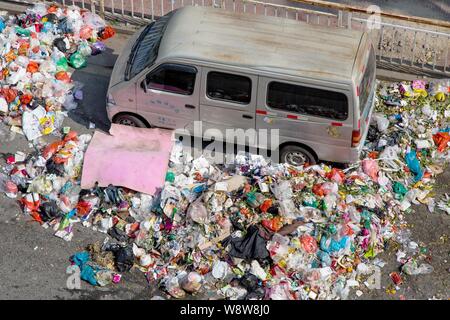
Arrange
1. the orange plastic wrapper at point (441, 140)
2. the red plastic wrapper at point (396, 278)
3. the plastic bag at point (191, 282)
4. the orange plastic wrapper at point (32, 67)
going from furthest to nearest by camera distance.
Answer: the orange plastic wrapper at point (32, 67)
the orange plastic wrapper at point (441, 140)
the red plastic wrapper at point (396, 278)
the plastic bag at point (191, 282)

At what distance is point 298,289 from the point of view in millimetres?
9375

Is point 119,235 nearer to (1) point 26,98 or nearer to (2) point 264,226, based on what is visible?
(2) point 264,226

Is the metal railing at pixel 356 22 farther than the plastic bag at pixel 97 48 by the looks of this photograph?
No

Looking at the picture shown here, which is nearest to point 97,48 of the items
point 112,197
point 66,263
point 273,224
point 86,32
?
point 86,32

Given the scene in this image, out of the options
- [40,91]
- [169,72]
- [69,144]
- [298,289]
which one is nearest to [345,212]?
[298,289]

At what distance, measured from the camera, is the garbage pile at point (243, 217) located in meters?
9.46

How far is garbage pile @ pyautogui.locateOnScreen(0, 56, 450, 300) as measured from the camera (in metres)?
9.46

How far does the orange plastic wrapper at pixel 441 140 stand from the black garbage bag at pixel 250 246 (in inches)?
140

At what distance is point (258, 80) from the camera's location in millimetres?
10039

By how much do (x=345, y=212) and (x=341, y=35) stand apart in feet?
8.56

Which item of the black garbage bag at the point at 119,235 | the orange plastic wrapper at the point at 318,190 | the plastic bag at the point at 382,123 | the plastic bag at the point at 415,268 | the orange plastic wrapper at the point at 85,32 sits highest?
the orange plastic wrapper at the point at 85,32

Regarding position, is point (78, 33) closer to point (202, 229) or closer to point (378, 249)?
point (202, 229)

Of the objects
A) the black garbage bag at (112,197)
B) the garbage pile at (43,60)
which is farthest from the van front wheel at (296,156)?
the garbage pile at (43,60)

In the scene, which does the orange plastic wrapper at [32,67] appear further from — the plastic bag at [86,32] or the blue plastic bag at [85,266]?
the blue plastic bag at [85,266]
